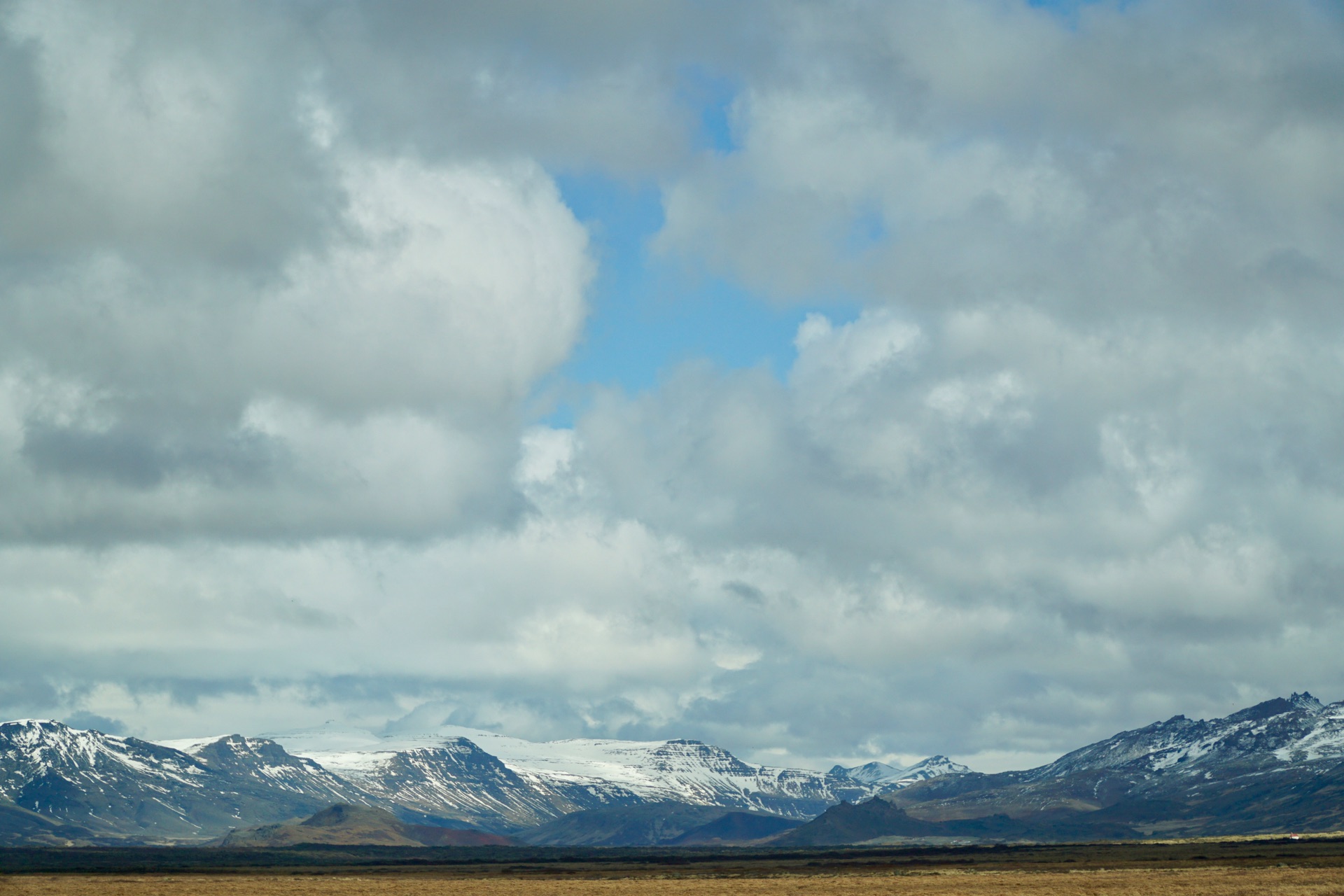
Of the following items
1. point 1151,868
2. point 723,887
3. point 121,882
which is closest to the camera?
point 723,887

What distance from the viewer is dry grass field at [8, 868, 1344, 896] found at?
118188 mm

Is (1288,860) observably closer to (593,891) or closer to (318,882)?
(593,891)

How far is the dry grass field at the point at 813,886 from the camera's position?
11819 cm

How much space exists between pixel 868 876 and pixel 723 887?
3940 centimetres

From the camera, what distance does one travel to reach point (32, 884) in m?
152

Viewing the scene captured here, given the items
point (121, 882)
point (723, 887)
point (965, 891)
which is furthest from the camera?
point (121, 882)

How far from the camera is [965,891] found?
12850 centimetres

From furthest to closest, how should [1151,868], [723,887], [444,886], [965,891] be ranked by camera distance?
[1151,868] < [444,886] < [723,887] < [965,891]

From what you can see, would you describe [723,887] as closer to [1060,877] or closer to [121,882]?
[1060,877]

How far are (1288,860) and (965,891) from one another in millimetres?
91014

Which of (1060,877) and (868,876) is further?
(868,876)

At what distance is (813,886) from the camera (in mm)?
136750

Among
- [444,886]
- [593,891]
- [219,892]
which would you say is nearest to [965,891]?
[593,891]

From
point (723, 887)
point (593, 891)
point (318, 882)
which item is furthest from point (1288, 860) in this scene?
point (318, 882)
